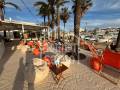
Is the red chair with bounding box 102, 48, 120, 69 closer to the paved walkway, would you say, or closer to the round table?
the paved walkway

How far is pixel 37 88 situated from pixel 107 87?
8.84ft

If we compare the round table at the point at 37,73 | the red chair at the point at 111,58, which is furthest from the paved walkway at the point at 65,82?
the red chair at the point at 111,58

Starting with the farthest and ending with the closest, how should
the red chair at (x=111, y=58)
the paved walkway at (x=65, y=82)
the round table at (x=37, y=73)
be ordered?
1. the red chair at (x=111, y=58)
2. the round table at (x=37, y=73)
3. the paved walkway at (x=65, y=82)

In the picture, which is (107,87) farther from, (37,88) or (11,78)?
(11,78)

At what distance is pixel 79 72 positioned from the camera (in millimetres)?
8539

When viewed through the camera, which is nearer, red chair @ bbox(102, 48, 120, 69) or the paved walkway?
the paved walkway

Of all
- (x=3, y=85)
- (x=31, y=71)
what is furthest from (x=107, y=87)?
(x=3, y=85)

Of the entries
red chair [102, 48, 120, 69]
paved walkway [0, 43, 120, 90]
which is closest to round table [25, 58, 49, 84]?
paved walkway [0, 43, 120, 90]

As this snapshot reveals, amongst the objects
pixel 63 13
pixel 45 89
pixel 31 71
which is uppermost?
pixel 63 13

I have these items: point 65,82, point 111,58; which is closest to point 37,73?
point 65,82

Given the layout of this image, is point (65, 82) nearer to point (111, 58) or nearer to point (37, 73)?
point (37, 73)

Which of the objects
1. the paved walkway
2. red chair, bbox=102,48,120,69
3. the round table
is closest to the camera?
the paved walkway

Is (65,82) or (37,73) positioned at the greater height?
(37,73)

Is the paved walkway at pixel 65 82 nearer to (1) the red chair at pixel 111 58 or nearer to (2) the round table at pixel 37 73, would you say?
(2) the round table at pixel 37 73
